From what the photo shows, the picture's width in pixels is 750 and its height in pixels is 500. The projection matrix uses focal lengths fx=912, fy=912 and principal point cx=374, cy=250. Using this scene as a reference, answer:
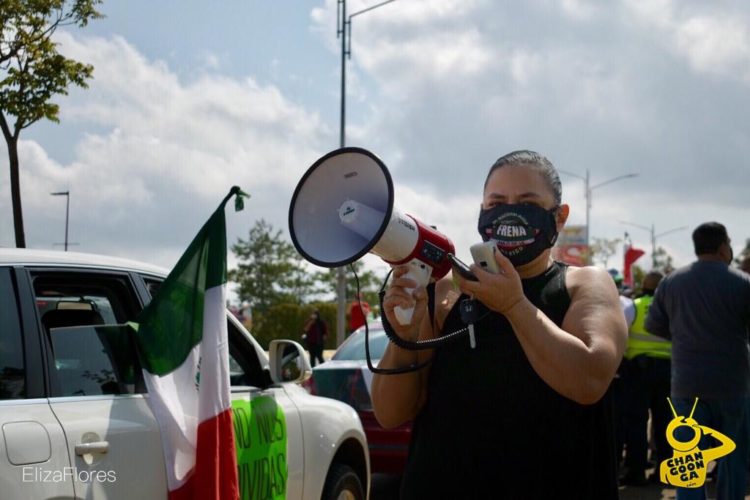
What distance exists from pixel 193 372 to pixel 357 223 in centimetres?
130

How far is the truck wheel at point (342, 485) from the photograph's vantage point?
473 centimetres

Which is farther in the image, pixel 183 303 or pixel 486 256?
pixel 183 303

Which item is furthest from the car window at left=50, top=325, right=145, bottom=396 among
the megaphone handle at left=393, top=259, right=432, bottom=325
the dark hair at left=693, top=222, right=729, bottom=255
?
the dark hair at left=693, top=222, right=729, bottom=255

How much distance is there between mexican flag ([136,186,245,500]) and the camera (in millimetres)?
3271

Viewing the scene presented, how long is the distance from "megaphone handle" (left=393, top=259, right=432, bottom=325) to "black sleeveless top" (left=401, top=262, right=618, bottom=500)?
127 millimetres

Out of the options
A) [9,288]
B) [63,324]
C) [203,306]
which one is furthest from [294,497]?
[9,288]

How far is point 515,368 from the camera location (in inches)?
89.4

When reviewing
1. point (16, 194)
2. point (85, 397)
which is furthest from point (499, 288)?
point (16, 194)

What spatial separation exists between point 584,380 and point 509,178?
0.56 metres

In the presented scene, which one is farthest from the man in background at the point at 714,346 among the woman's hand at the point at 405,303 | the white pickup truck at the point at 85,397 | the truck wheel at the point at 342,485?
the woman's hand at the point at 405,303

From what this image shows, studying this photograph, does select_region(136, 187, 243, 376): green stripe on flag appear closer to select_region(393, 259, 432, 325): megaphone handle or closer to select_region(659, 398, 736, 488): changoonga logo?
select_region(393, 259, 432, 325): megaphone handle

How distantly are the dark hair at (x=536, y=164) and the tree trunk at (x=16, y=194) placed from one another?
5.76 meters

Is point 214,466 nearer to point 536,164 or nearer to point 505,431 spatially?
point 505,431

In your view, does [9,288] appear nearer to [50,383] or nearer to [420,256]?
[50,383]
